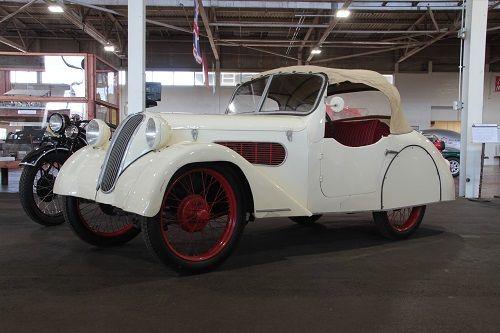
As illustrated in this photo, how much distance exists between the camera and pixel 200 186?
335cm

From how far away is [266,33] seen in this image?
17.6 metres

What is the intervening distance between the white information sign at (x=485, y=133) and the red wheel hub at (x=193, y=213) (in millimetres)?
5726

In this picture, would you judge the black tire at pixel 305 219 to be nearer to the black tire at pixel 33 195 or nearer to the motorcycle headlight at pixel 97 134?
the motorcycle headlight at pixel 97 134

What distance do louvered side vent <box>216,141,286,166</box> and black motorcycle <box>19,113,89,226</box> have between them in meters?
2.46

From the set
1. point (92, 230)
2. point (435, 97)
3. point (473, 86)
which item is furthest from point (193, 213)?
point (435, 97)

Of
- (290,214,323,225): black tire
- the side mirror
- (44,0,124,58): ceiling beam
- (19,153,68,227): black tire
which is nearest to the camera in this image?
the side mirror

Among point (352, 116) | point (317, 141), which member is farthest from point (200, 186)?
point (352, 116)

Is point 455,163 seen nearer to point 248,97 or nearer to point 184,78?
point 248,97

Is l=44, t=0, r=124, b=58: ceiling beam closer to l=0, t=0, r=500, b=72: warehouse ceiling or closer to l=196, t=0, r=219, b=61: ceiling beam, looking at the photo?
l=0, t=0, r=500, b=72: warehouse ceiling

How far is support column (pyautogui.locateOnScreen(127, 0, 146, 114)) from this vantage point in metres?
7.24

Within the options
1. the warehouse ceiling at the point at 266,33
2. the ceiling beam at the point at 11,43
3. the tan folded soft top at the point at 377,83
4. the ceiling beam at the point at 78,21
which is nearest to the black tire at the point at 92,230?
the tan folded soft top at the point at 377,83

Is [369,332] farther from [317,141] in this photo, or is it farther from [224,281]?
[317,141]

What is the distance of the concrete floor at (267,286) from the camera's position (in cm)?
241

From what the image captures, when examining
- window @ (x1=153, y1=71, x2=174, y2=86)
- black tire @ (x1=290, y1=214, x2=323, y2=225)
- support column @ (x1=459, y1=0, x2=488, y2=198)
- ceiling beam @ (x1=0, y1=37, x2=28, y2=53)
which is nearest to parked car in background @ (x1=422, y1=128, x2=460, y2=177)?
support column @ (x1=459, y1=0, x2=488, y2=198)
